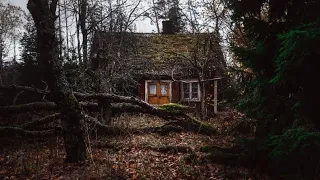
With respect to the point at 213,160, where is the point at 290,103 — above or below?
above

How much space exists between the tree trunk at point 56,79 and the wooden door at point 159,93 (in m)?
13.5

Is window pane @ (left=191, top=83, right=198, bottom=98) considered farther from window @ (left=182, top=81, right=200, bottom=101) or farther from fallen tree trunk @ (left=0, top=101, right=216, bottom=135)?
fallen tree trunk @ (left=0, top=101, right=216, bottom=135)

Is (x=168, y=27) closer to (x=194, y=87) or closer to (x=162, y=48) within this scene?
(x=162, y=48)

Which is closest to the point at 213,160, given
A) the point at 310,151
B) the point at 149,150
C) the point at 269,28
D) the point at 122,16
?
the point at 149,150

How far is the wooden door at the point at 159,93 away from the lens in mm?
19955

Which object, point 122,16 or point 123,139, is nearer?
point 123,139

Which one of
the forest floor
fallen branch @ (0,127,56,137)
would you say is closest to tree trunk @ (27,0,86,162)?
the forest floor

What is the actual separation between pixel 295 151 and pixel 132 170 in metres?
3.46

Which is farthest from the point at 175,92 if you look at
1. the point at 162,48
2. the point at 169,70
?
the point at 162,48

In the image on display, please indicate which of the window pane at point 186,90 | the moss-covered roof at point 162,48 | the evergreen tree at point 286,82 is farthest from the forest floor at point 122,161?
the window pane at point 186,90

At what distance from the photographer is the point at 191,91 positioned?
774 inches

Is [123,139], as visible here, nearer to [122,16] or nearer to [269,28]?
[269,28]

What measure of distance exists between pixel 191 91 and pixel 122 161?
43.1 feet

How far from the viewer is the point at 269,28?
5.83 m
